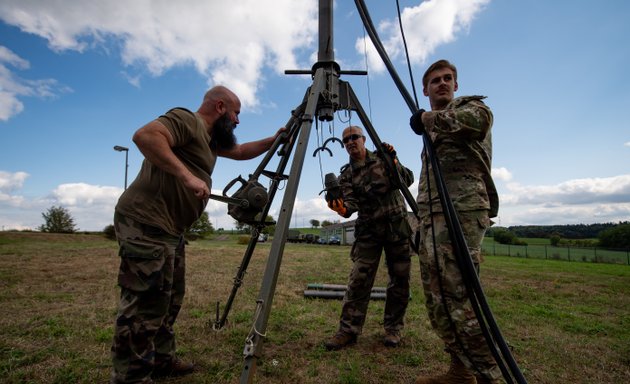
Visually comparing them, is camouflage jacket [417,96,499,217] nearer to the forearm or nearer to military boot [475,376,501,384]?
the forearm

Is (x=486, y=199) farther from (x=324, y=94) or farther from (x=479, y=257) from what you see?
(x=324, y=94)

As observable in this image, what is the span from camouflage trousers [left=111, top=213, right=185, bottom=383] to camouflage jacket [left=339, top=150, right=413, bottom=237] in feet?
6.80

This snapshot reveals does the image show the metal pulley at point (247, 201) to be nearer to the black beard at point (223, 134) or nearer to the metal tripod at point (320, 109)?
the metal tripod at point (320, 109)

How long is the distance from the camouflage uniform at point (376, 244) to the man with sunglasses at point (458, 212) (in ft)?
3.41

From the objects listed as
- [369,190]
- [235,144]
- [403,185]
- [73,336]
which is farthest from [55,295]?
[403,185]

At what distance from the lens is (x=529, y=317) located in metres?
5.11

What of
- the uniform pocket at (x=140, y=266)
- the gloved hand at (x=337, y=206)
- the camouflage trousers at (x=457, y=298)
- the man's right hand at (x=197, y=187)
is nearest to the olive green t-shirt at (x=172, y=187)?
the uniform pocket at (x=140, y=266)

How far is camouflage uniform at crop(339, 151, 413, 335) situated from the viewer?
12.3 ft

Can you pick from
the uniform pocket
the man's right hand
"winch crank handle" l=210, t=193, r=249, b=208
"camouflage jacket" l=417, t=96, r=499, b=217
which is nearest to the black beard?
"winch crank handle" l=210, t=193, r=249, b=208

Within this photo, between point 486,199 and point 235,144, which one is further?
point 235,144

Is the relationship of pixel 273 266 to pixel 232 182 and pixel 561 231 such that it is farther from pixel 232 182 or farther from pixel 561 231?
pixel 561 231

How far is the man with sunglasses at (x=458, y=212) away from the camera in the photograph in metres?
2.23

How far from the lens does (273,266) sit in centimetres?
188

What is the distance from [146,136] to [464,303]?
2499 millimetres
